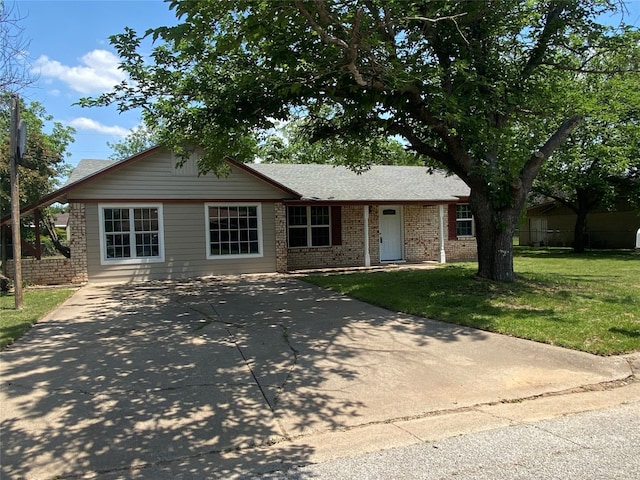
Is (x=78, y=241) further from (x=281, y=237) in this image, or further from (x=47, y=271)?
(x=281, y=237)

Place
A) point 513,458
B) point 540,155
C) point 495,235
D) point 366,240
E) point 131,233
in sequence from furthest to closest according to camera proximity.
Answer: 1. point 366,240
2. point 131,233
3. point 495,235
4. point 540,155
5. point 513,458

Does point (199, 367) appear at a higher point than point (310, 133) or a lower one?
lower

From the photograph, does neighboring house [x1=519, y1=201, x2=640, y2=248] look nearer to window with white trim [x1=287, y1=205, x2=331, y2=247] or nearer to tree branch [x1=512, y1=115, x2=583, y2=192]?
window with white trim [x1=287, y1=205, x2=331, y2=247]

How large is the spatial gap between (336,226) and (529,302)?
375 inches

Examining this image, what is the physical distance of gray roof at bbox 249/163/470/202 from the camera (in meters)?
17.7

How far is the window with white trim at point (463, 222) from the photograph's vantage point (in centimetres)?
1981

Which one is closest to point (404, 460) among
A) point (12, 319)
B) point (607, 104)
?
point (12, 319)

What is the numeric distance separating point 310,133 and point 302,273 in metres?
5.21

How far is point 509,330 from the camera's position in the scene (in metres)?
7.14

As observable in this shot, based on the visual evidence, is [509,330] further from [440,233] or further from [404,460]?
[440,233]

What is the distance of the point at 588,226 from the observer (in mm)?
28719

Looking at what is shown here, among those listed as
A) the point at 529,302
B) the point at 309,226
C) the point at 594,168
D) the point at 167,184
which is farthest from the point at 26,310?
the point at 594,168

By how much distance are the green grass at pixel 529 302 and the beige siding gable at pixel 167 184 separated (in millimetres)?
3897

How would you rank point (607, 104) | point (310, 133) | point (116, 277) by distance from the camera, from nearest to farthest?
1. point (607, 104)
2. point (310, 133)
3. point (116, 277)
